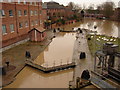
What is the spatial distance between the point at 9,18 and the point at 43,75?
40.9 feet

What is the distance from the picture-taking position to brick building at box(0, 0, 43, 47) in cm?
2056

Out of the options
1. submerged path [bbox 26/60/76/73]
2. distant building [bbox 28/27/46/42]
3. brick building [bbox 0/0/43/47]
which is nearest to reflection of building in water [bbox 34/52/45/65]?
submerged path [bbox 26/60/76/73]

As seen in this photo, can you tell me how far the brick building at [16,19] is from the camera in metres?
20.6

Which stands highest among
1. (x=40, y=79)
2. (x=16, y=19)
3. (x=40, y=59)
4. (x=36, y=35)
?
(x=16, y=19)

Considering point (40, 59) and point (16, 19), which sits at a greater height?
point (16, 19)

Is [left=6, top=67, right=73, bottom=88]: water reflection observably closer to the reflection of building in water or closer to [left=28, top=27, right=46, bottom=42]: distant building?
the reflection of building in water

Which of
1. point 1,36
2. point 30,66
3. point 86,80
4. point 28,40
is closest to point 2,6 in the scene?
point 1,36

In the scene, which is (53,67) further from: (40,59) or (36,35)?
(36,35)

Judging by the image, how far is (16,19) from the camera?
23.7 metres

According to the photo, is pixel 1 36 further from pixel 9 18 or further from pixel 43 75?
pixel 43 75

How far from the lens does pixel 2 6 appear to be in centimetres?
1995

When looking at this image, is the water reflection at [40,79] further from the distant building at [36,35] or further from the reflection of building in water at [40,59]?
the distant building at [36,35]

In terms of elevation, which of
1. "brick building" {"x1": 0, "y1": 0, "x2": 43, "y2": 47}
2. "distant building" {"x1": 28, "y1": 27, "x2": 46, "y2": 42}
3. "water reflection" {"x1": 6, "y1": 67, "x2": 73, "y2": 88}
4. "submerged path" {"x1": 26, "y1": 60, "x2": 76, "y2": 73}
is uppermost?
"brick building" {"x1": 0, "y1": 0, "x2": 43, "y2": 47}

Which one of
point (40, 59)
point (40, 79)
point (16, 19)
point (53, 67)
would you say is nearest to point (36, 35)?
point (16, 19)
